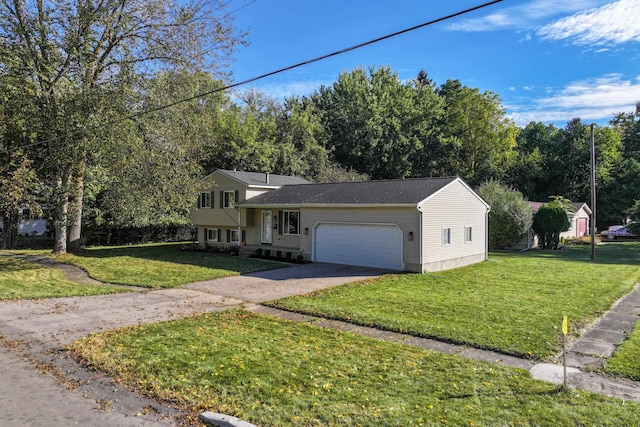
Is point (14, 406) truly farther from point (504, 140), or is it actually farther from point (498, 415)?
point (504, 140)

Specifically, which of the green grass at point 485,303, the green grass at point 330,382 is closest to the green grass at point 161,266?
the green grass at point 485,303

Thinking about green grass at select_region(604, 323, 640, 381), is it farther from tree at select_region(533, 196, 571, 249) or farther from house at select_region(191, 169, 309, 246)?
tree at select_region(533, 196, 571, 249)

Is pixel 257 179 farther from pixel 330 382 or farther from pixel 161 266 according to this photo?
pixel 330 382

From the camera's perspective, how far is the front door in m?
22.9

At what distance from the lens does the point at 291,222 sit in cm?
2178

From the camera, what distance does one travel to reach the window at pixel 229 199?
2394cm

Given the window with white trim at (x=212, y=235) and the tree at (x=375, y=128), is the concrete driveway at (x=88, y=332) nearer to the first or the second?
the window with white trim at (x=212, y=235)

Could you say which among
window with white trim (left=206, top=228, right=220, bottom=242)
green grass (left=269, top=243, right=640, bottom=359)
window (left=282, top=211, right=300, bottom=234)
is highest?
window (left=282, top=211, right=300, bottom=234)

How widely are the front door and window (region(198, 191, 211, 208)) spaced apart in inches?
167

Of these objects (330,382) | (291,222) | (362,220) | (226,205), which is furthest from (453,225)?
(330,382)

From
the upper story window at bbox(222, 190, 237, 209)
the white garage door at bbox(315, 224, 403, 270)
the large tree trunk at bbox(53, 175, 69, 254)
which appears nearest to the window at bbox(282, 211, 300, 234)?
the white garage door at bbox(315, 224, 403, 270)

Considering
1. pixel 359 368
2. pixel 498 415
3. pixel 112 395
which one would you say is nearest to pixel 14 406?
pixel 112 395

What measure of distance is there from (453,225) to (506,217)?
1035cm

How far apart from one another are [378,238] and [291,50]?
960 centimetres
